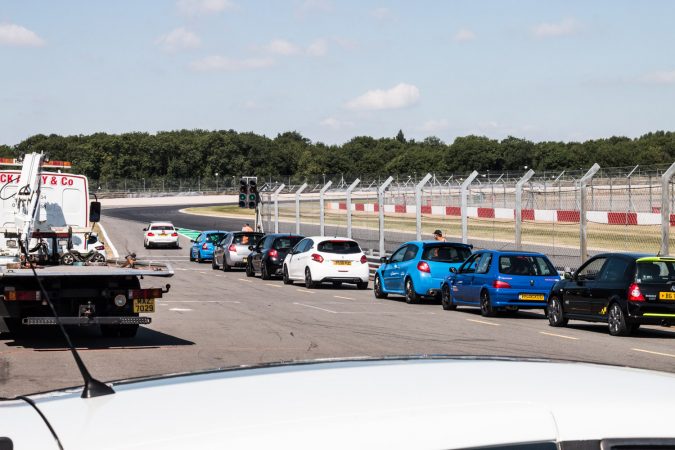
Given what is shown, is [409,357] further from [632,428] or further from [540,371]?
[632,428]

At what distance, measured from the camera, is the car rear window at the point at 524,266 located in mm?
23953

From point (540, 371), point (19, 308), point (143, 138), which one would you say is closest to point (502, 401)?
point (540, 371)

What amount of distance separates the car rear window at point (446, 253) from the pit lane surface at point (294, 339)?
1272 millimetres

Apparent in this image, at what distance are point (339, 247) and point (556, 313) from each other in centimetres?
1192

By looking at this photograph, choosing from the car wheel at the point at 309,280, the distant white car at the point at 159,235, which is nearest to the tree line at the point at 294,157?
the distant white car at the point at 159,235

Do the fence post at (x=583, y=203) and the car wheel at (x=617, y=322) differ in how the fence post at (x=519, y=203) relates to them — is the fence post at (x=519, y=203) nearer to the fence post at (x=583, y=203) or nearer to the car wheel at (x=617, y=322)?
the fence post at (x=583, y=203)

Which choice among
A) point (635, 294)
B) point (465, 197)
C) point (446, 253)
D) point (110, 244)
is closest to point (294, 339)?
point (635, 294)

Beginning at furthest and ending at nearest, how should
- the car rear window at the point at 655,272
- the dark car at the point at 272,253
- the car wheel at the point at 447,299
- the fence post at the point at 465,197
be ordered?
the dark car at the point at 272,253
the fence post at the point at 465,197
the car wheel at the point at 447,299
the car rear window at the point at 655,272

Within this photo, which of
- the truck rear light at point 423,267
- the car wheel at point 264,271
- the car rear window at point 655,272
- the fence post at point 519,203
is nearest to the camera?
the car rear window at point 655,272

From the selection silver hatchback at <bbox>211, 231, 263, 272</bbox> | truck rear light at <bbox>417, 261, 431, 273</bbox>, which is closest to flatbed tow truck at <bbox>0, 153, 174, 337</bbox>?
truck rear light at <bbox>417, 261, 431, 273</bbox>

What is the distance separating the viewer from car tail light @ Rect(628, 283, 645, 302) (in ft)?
62.7

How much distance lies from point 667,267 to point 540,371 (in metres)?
17.1

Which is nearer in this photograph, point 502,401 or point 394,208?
point 502,401

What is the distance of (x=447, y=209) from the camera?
36.0 metres
